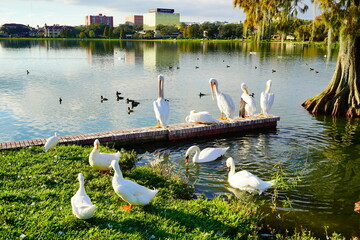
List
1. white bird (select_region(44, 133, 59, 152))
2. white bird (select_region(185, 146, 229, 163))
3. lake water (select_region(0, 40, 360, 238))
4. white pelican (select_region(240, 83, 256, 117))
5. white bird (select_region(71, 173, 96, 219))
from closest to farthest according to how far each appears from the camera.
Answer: white bird (select_region(71, 173, 96, 219)) → lake water (select_region(0, 40, 360, 238)) → white bird (select_region(44, 133, 59, 152)) → white bird (select_region(185, 146, 229, 163)) → white pelican (select_region(240, 83, 256, 117))

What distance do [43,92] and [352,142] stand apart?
19.3 m

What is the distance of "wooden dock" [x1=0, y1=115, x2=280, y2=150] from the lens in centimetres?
1194

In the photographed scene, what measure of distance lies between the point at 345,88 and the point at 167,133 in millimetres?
10016

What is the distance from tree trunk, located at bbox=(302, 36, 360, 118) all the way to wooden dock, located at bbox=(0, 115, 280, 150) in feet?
13.9

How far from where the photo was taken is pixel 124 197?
6547 millimetres

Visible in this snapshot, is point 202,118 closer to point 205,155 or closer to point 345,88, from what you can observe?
point 205,155

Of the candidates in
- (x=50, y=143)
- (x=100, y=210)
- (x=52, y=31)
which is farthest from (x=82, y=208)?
(x=52, y=31)

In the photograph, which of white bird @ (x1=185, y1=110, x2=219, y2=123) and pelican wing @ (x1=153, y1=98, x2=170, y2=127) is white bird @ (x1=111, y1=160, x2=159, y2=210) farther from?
white bird @ (x1=185, y1=110, x2=219, y2=123)

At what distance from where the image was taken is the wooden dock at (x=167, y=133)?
11.9 m

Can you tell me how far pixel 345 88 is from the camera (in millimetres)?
18172

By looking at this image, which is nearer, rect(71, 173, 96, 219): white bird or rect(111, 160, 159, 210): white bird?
rect(71, 173, 96, 219): white bird

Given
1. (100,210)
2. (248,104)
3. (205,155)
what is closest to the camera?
(100,210)

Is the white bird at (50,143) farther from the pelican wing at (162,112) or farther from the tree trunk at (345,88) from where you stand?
the tree trunk at (345,88)

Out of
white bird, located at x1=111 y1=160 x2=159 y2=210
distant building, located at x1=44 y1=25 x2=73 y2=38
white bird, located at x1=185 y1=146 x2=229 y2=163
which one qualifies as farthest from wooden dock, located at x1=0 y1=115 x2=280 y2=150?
distant building, located at x1=44 y1=25 x2=73 y2=38
